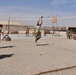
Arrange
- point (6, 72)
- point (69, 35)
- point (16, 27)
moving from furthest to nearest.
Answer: point (16, 27), point (69, 35), point (6, 72)

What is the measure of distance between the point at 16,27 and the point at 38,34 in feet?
145

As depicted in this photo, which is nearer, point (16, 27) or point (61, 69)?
point (61, 69)

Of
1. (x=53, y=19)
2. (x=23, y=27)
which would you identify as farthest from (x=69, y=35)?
(x=23, y=27)

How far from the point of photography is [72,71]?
7.75 m

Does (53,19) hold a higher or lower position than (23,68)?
higher

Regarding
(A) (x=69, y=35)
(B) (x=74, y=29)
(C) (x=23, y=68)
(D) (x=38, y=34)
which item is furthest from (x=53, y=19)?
(C) (x=23, y=68)

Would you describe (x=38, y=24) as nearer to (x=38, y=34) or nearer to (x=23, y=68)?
(x=38, y=34)

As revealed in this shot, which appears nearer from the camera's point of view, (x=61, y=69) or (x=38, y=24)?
(x=61, y=69)

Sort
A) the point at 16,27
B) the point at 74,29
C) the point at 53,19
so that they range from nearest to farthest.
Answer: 1. the point at 74,29
2. the point at 53,19
3. the point at 16,27

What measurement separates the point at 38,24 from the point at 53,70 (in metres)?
9.59

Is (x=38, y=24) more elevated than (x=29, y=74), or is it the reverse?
(x=38, y=24)

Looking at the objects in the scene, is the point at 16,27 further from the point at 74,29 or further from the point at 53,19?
the point at 74,29

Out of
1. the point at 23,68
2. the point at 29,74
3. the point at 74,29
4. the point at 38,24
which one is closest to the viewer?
the point at 29,74

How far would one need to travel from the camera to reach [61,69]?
788 centimetres
